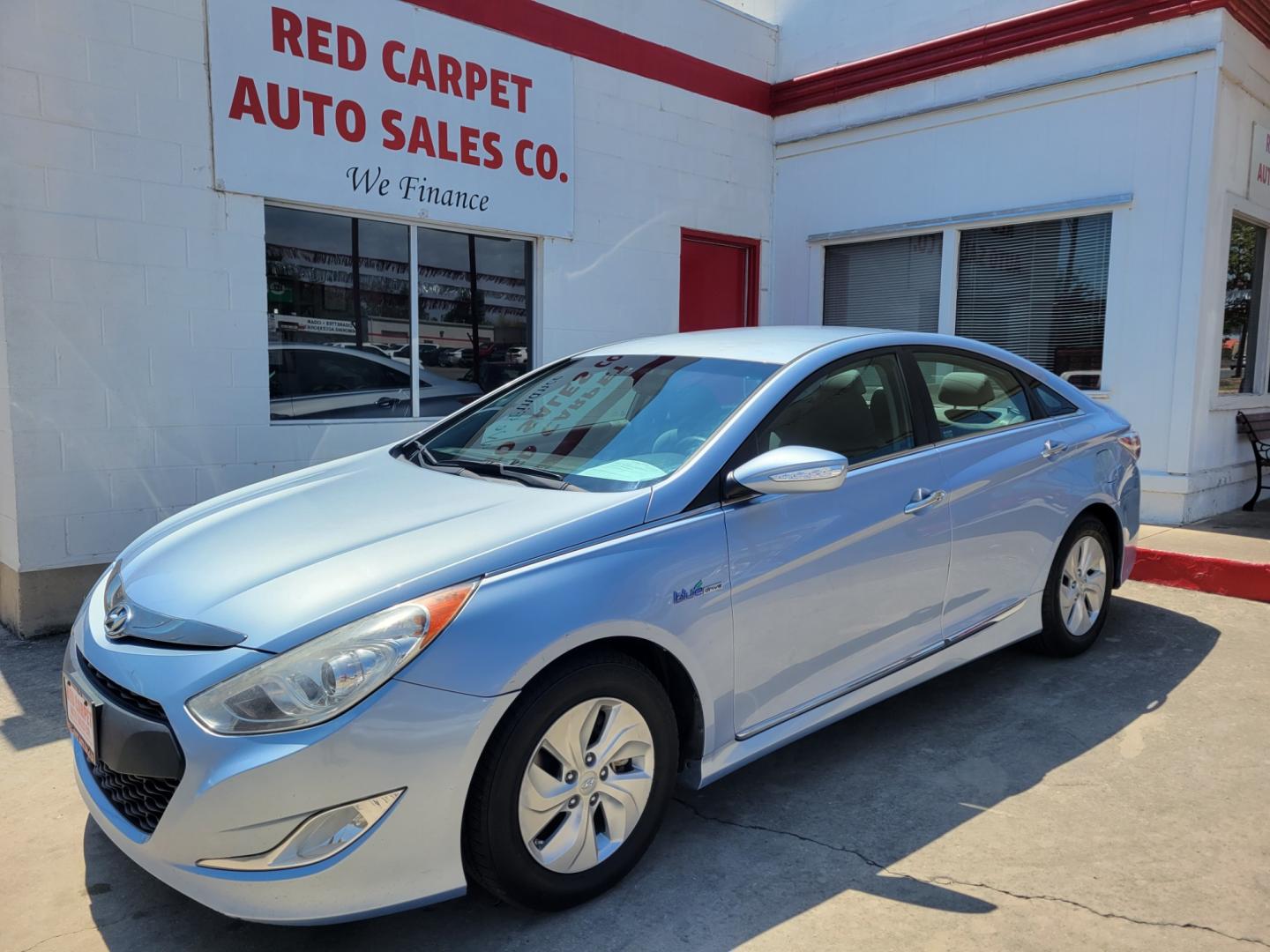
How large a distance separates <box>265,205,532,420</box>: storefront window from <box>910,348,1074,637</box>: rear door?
4144 mm

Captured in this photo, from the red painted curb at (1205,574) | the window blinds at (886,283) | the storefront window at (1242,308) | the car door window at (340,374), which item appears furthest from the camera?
the window blinds at (886,283)

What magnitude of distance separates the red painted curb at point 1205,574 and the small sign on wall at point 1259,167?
347 cm

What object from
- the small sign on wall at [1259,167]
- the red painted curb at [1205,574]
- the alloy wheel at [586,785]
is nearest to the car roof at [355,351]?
the alloy wheel at [586,785]

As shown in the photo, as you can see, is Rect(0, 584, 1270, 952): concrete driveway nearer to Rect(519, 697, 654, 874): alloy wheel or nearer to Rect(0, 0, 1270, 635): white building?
Rect(519, 697, 654, 874): alloy wheel

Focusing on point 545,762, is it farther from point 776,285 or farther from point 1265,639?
point 776,285

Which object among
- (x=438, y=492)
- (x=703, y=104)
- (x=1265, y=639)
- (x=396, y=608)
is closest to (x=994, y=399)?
(x=1265, y=639)

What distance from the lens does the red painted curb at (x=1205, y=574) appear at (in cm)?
572

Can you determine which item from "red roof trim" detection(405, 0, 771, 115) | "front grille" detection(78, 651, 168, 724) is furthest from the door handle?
"red roof trim" detection(405, 0, 771, 115)

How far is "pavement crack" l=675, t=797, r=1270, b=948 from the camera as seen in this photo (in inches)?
101

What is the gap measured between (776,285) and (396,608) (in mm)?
8144

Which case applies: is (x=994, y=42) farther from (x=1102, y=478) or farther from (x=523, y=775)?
(x=523, y=775)

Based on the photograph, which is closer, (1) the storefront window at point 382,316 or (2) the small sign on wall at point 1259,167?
(1) the storefront window at point 382,316

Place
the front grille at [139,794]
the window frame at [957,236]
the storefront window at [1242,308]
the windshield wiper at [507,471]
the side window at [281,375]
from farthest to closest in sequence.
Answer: the storefront window at [1242,308] < the window frame at [957,236] < the side window at [281,375] < the windshield wiper at [507,471] < the front grille at [139,794]

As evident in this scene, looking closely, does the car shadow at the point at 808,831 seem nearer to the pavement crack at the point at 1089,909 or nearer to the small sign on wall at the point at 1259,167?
the pavement crack at the point at 1089,909
